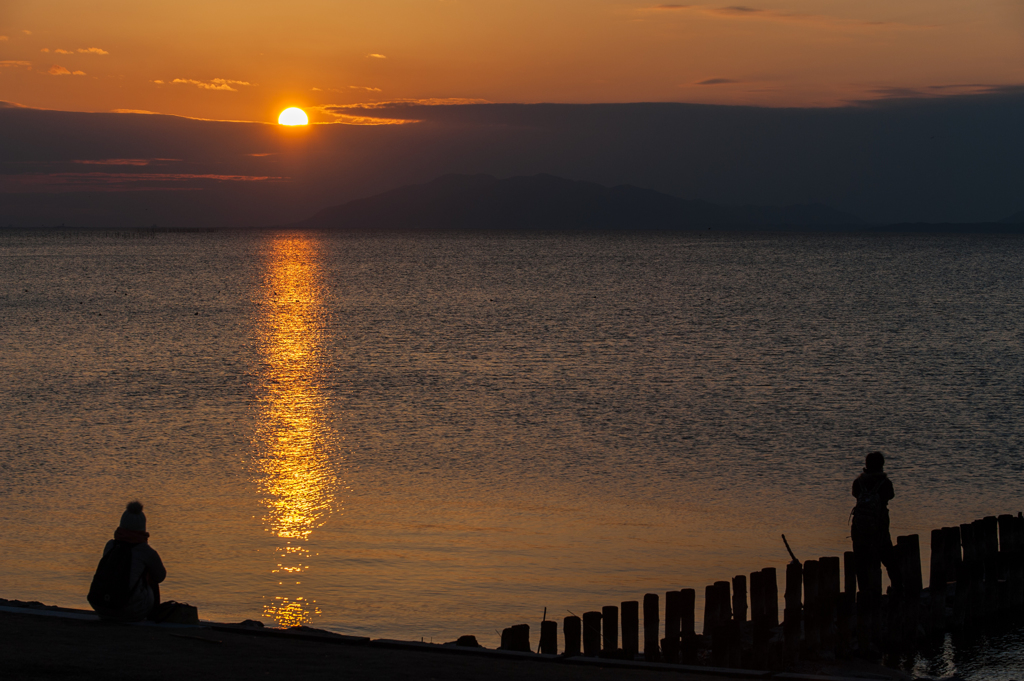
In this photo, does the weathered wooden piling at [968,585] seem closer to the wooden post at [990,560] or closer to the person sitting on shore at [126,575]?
the wooden post at [990,560]

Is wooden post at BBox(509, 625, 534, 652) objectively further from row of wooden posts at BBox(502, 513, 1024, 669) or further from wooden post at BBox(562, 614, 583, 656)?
wooden post at BBox(562, 614, 583, 656)

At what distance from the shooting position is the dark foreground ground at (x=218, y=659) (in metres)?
7.91

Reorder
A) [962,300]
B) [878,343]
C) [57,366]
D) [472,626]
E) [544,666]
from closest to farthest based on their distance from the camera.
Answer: [544,666], [472,626], [57,366], [878,343], [962,300]

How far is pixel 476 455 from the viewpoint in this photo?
23.1 metres

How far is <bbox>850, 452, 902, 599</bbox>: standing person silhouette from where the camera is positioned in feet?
38.0

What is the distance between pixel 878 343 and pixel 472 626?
41.6m

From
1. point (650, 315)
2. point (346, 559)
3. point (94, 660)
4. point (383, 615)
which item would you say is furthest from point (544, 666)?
point (650, 315)

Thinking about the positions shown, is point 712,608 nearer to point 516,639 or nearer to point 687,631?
point 687,631

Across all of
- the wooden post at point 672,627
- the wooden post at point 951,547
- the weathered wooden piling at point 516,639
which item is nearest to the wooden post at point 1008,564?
the wooden post at point 951,547

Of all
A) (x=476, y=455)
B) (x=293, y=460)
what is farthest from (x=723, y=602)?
(x=293, y=460)

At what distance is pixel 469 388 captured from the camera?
33281 millimetres

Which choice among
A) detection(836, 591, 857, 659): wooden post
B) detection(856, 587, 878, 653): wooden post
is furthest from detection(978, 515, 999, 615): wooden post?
detection(836, 591, 857, 659): wooden post

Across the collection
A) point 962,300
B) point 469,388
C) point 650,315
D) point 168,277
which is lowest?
point 469,388

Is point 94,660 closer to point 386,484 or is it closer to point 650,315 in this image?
point 386,484
